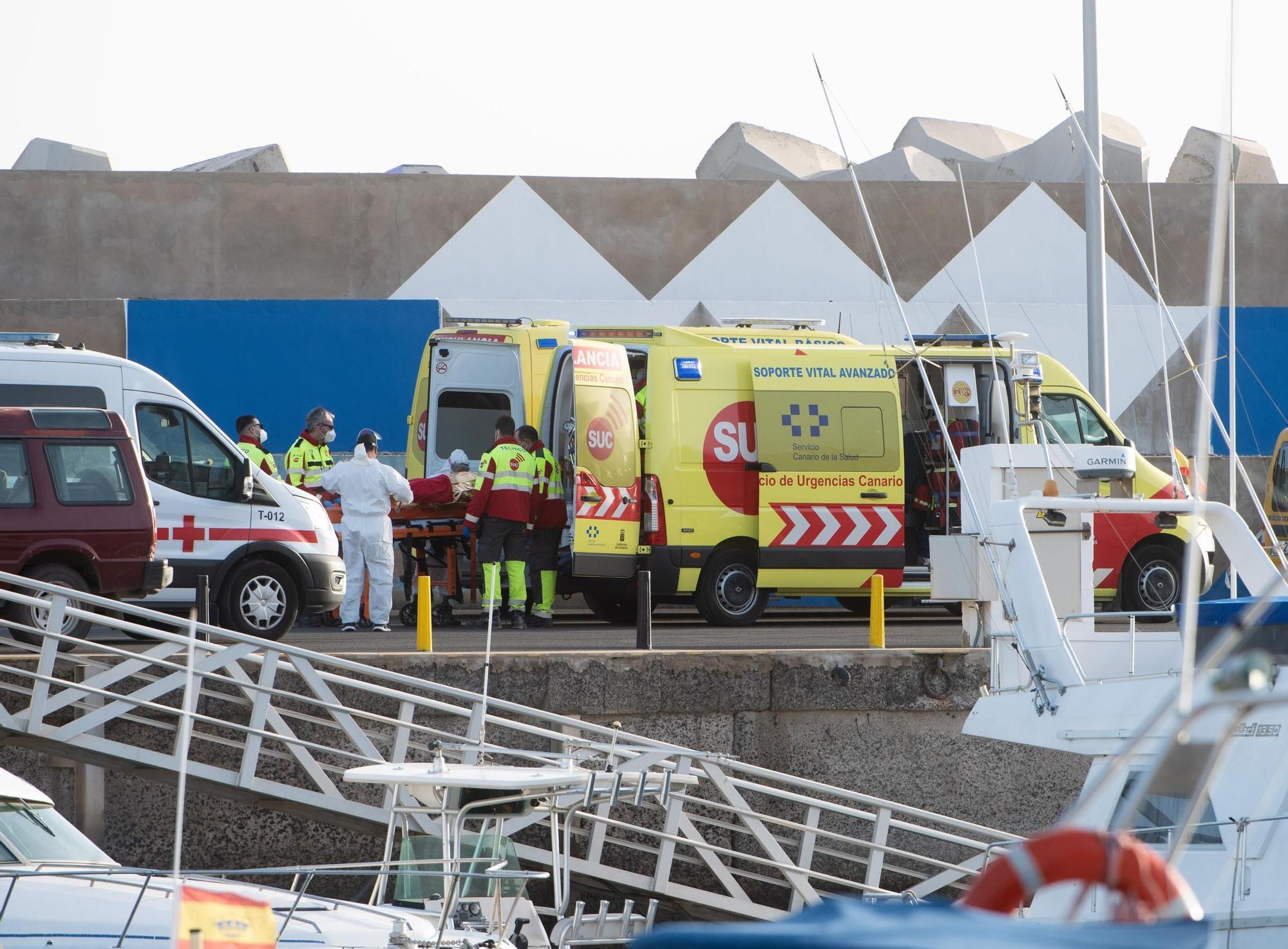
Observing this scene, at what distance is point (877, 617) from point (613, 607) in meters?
4.57

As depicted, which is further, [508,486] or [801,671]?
[508,486]

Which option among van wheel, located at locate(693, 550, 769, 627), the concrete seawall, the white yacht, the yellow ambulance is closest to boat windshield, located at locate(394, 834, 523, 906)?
the white yacht

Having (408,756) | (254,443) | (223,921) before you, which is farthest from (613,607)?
(223,921)

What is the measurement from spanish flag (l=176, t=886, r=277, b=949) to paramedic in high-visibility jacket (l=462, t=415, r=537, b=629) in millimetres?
10473

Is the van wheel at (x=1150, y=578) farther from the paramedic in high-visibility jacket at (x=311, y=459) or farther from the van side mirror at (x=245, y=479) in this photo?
the van side mirror at (x=245, y=479)

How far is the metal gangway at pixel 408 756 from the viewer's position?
33.1ft

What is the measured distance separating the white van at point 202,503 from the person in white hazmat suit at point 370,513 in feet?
4.04

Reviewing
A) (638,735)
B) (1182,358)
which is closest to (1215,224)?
(638,735)

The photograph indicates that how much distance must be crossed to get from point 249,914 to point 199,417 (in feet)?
32.2

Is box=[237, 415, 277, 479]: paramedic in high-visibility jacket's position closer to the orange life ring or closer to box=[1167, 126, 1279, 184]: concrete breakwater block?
the orange life ring

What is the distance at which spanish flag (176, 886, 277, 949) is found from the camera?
3.72 meters

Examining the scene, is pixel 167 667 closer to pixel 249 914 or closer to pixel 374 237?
pixel 249 914

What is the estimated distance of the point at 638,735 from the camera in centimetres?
1094

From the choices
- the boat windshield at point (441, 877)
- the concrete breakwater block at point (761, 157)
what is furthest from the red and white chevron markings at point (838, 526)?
the concrete breakwater block at point (761, 157)
